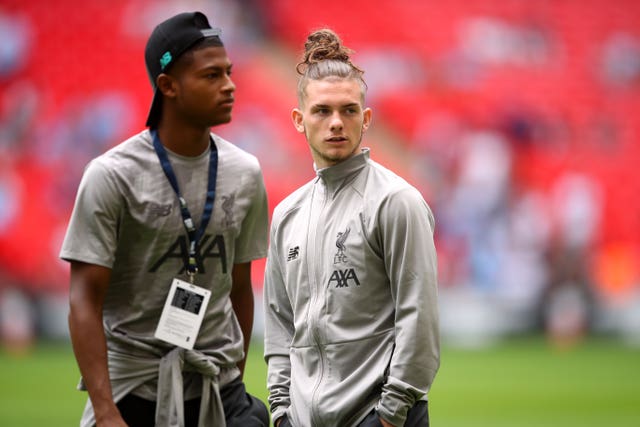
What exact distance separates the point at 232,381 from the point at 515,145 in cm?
1394

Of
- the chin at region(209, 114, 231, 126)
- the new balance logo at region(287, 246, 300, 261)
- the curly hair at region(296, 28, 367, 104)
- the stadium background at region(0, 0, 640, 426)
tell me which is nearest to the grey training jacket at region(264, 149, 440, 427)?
the new balance logo at region(287, 246, 300, 261)

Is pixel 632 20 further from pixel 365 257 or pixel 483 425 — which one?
pixel 365 257

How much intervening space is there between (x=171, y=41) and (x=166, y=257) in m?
0.70

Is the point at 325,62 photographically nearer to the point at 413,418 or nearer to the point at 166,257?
the point at 166,257

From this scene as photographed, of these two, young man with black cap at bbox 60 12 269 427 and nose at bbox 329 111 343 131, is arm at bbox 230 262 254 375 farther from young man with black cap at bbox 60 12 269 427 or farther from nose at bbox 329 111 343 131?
nose at bbox 329 111 343 131

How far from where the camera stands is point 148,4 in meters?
17.4

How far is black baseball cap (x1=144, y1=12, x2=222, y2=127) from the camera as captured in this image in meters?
3.20

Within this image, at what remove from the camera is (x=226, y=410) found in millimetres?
3279

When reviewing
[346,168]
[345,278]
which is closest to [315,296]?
[345,278]

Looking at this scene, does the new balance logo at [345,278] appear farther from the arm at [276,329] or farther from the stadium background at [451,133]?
the stadium background at [451,133]

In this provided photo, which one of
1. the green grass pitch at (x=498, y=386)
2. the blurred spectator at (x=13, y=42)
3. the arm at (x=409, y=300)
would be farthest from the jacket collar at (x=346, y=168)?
the blurred spectator at (x=13, y=42)

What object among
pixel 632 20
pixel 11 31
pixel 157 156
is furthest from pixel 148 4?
pixel 157 156

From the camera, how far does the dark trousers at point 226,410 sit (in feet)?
10.3

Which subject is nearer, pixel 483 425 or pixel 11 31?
pixel 483 425
